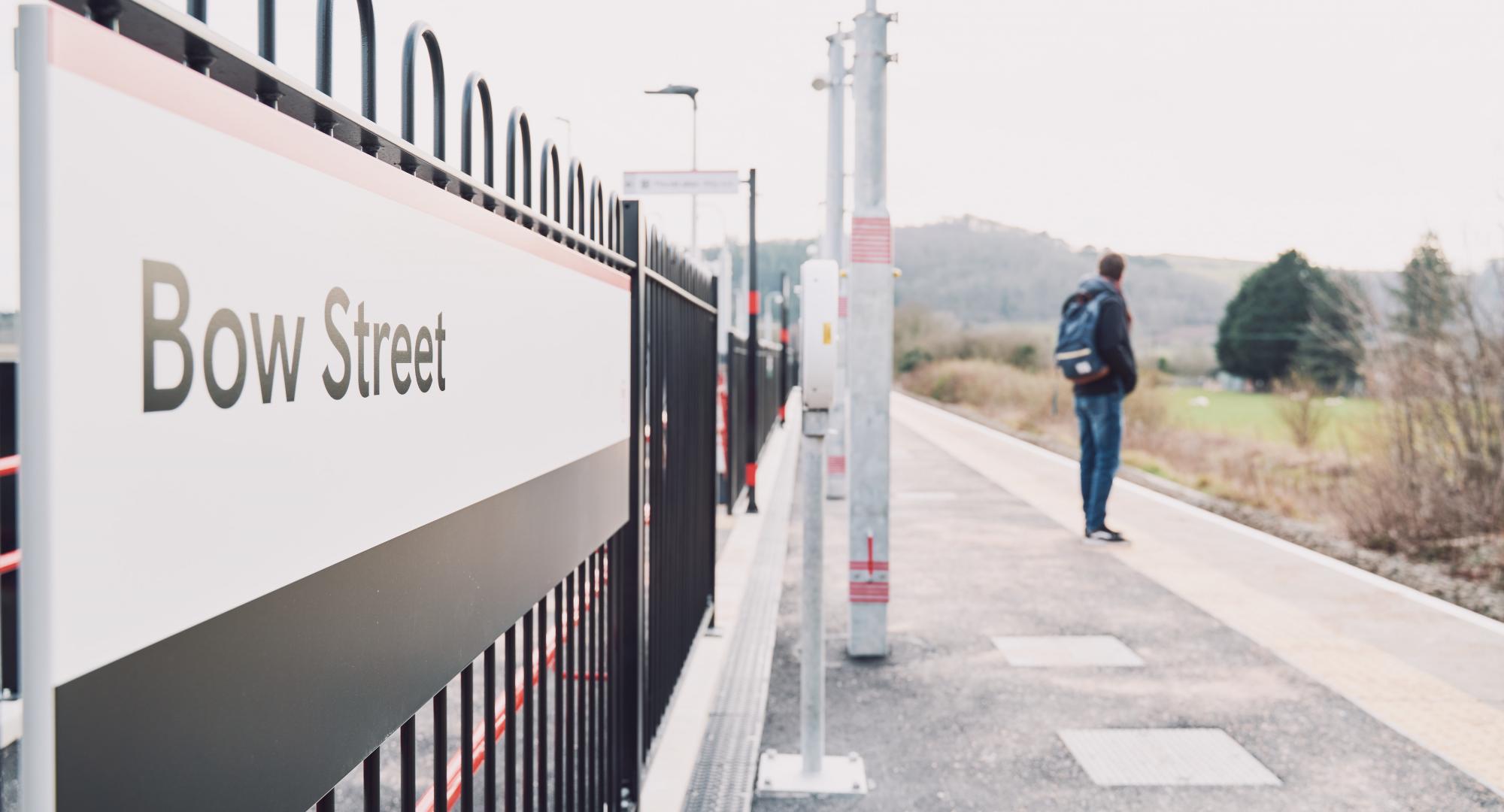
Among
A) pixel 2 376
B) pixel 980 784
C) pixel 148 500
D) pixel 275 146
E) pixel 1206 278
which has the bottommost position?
pixel 980 784

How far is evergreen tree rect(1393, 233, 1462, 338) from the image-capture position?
321 inches

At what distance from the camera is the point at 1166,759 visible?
4230mm

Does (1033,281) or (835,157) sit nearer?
(835,157)

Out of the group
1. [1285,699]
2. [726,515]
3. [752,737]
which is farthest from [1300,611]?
[726,515]

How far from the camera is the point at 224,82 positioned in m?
1.24

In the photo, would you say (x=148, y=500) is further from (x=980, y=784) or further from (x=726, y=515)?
(x=726, y=515)

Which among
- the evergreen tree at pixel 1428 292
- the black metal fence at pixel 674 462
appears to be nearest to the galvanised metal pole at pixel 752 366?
the black metal fence at pixel 674 462

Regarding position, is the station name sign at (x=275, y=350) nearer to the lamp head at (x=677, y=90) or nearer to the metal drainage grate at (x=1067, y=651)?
the metal drainage grate at (x=1067, y=651)

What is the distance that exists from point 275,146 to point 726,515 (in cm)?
962

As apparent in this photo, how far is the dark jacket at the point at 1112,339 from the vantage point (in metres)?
8.21

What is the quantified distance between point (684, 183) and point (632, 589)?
6400 mm

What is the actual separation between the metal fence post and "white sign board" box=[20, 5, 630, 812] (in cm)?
154

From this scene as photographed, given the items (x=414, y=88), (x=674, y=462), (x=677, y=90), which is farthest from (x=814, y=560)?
(x=677, y=90)

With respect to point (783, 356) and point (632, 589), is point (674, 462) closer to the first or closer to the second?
point (632, 589)
